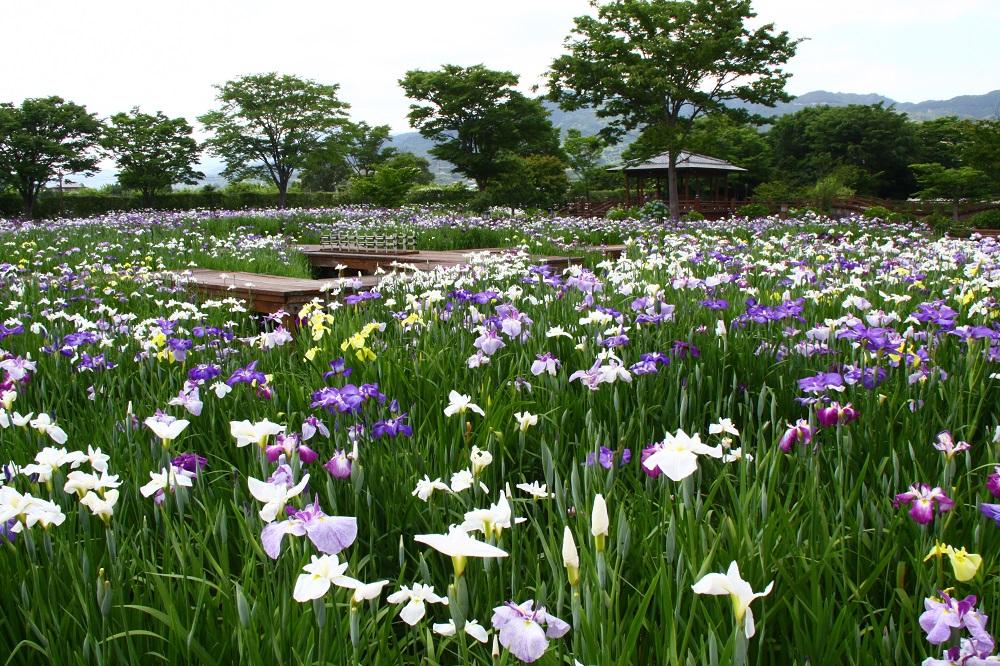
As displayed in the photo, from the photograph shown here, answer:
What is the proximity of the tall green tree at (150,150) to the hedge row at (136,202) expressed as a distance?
0.88m

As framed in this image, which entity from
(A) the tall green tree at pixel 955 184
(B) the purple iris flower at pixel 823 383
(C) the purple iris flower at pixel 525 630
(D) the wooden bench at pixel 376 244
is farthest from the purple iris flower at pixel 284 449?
(A) the tall green tree at pixel 955 184

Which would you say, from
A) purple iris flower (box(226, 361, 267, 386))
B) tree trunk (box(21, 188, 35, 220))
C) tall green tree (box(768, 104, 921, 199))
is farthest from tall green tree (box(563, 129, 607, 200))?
purple iris flower (box(226, 361, 267, 386))

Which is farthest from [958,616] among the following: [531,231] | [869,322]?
[531,231]

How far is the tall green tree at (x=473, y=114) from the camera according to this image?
141ft

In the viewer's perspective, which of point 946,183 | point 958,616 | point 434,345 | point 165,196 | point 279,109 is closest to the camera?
point 958,616

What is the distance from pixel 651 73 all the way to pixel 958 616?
25807 mm

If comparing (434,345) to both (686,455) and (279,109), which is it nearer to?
(686,455)

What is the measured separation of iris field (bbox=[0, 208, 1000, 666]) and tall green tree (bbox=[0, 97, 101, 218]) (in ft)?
106

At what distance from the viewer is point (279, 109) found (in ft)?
135

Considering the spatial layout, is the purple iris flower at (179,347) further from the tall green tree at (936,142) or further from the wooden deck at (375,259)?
the tall green tree at (936,142)

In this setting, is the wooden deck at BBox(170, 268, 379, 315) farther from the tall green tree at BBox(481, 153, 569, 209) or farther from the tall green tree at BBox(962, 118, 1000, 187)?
the tall green tree at BBox(481, 153, 569, 209)

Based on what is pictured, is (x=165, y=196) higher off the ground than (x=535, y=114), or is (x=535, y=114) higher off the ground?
(x=535, y=114)

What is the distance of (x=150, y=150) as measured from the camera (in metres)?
35.6

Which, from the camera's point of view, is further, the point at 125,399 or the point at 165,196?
the point at 165,196
